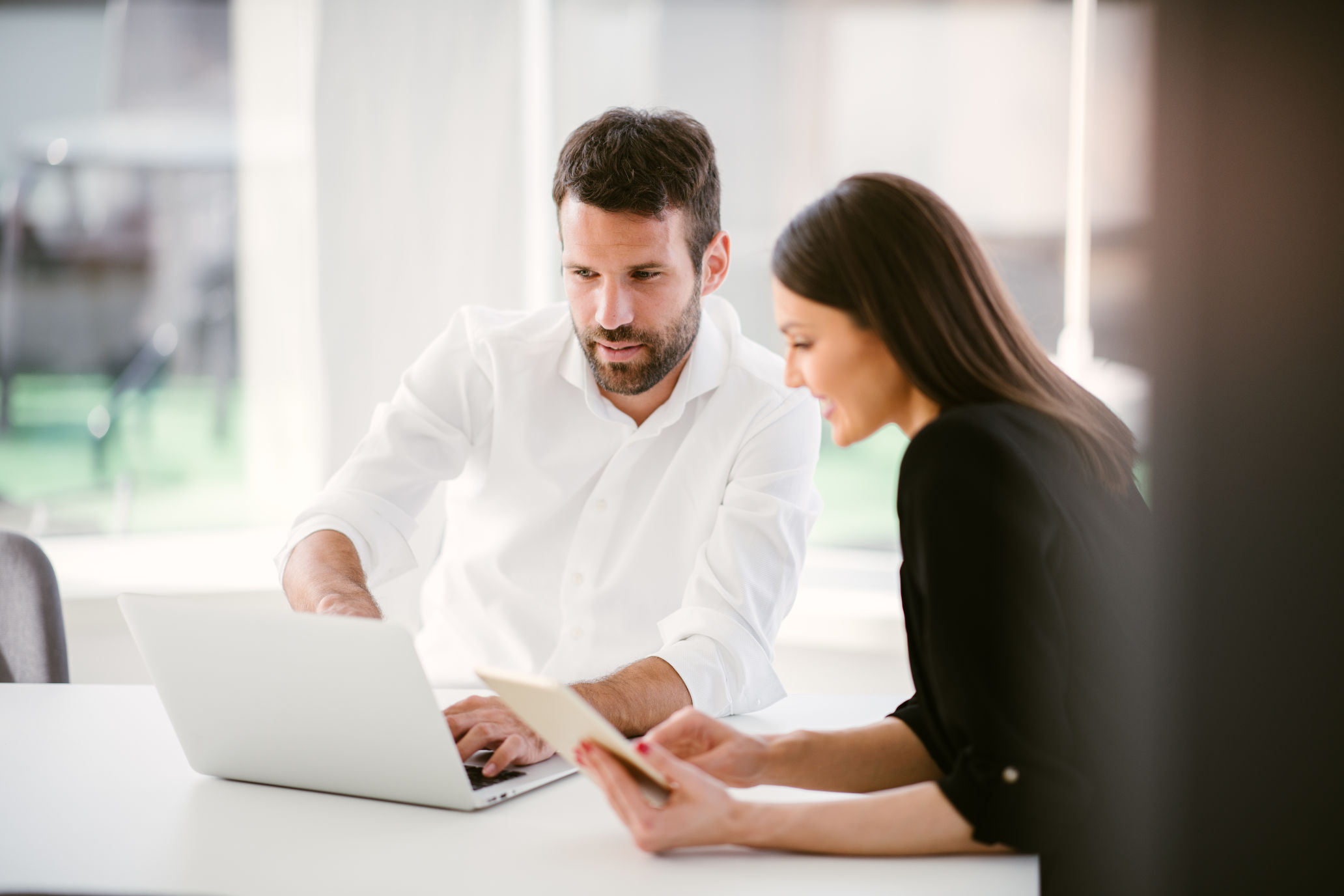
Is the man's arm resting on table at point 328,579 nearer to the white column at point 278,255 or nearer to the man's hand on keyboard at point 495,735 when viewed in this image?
the man's hand on keyboard at point 495,735

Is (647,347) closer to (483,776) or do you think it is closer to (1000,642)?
(483,776)

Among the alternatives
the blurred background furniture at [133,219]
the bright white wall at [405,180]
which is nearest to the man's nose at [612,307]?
the bright white wall at [405,180]

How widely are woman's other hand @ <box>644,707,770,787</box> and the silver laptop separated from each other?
6.4 inches

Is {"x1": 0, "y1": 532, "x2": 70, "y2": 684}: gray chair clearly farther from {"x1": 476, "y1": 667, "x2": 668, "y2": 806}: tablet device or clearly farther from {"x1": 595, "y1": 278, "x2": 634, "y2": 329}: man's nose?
{"x1": 476, "y1": 667, "x2": 668, "y2": 806}: tablet device

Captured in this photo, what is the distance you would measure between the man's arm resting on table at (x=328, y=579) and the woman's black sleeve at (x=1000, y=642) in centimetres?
79

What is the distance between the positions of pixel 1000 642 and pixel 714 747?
1.05 ft

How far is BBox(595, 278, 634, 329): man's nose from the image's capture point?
178 centimetres

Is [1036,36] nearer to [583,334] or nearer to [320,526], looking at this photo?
[583,334]

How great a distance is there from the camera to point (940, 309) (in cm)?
108

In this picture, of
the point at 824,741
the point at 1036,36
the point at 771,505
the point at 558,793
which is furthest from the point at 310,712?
the point at 1036,36

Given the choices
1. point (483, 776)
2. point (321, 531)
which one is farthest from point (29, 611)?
point (483, 776)

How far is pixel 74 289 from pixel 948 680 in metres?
2.85

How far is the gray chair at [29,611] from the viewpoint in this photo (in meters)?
1.73

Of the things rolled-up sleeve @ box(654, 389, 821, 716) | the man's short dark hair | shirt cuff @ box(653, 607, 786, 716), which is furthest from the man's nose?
shirt cuff @ box(653, 607, 786, 716)
